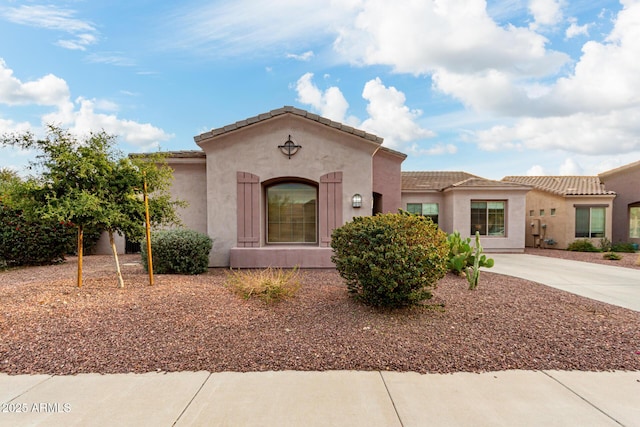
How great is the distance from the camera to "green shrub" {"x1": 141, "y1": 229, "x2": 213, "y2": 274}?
7586mm

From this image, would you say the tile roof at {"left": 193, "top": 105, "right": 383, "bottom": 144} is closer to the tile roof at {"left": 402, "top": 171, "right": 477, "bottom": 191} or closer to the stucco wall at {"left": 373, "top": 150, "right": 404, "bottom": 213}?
the stucco wall at {"left": 373, "top": 150, "right": 404, "bottom": 213}

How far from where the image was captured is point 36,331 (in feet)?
13.4

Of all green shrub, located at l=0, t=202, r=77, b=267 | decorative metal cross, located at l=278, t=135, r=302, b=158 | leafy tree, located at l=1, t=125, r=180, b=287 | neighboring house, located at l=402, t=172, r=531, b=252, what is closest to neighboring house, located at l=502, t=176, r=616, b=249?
neighboring house, located at l=402, t=172, r=531, b=252

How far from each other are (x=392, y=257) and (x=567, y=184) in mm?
18619

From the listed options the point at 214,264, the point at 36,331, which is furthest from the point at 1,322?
the point at 214,264

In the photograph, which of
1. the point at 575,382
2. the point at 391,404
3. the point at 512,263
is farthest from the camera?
the point at 512,263

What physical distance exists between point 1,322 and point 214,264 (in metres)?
5.11

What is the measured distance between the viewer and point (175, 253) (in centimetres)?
763

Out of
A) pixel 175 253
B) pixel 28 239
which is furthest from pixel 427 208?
pixel 28 239

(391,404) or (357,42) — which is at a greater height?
(357,42)

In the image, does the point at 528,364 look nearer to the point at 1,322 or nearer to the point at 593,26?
the point at 1,322

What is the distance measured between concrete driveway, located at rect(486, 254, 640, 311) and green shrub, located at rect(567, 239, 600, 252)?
5.13 m

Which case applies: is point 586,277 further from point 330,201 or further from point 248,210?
point 248,210

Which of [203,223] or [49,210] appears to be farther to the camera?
[203,223]
